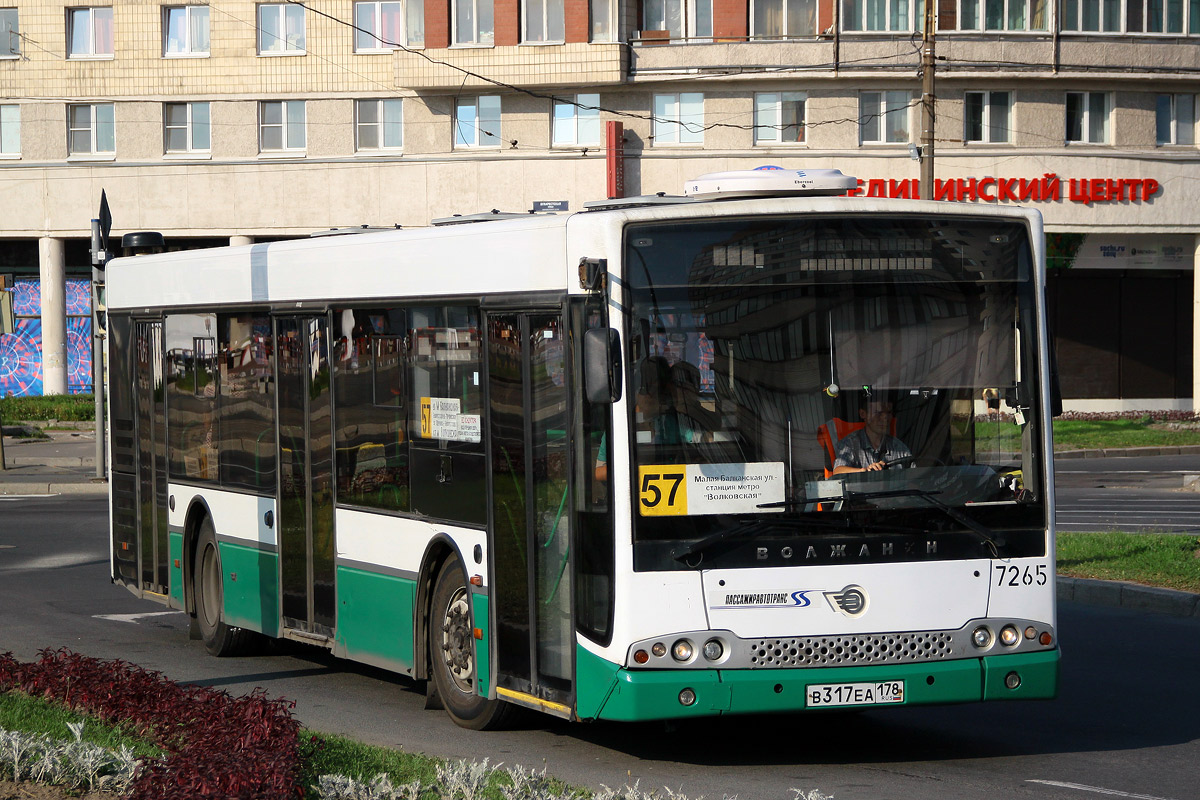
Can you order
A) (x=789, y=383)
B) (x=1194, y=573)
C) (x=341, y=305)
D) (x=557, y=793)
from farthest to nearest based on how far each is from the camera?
(x=1194, y=573), (x=341, y=305), (x=789, y=383), (x=557, y=793)

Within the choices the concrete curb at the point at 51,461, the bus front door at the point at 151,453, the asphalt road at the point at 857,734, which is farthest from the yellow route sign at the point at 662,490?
the concrete curb at the point at 51,461

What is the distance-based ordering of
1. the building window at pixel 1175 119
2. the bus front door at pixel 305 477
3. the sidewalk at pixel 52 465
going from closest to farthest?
the bus front door at pixel 305 477, the sidewalk at pixel 52 465, the building window at pixel 1175 119

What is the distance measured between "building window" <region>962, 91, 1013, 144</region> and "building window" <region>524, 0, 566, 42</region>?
9.65 metres

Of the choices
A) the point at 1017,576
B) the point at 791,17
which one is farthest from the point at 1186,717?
the point at 791,17

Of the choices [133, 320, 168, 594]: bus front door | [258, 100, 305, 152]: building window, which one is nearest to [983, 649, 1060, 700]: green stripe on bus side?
[133, 320, 168, 594]: bus front door

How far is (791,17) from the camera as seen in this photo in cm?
3931

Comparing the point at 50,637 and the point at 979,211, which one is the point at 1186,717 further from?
the point at 50,637

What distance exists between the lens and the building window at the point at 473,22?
131ft

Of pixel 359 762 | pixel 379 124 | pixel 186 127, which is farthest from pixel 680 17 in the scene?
pixel 359 762

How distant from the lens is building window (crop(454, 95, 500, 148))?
1590 inches

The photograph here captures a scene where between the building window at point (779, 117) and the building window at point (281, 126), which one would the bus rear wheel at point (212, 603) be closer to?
the building window at point (779, 117)

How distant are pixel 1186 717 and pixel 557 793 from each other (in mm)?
4324

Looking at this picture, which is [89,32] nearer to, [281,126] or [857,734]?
[281,126]

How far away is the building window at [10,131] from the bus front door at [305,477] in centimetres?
3559
